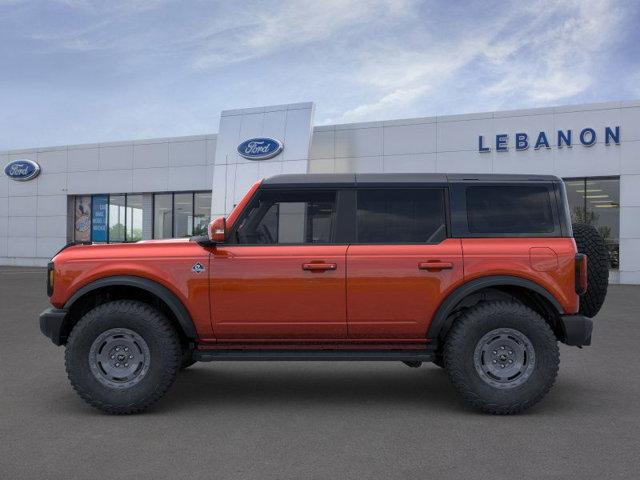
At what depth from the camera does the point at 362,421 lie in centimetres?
487

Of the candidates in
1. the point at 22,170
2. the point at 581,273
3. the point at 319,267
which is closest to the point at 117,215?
the point at 22,170

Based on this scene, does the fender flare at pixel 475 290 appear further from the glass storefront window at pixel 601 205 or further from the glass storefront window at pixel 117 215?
the glass storefront window at pixel 117 215

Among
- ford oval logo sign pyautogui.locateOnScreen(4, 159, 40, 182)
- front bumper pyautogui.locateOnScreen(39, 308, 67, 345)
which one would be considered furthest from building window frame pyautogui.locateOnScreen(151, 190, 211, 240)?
front bumper pyautogui.locateOnScreen(39, 308, 67, 345)

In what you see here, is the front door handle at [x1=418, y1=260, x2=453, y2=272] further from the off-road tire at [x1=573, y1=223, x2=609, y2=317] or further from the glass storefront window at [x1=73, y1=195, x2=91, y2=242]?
the glass storefront window at [x1=73, y1=195, x2=91, y2=242]

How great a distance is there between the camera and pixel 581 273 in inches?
202

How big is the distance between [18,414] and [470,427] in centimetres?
355

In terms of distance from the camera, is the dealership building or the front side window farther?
the dealership building

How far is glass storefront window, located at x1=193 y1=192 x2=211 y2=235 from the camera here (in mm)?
29250

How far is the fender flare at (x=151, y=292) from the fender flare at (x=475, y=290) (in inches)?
78.4

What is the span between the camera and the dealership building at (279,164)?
2206cm

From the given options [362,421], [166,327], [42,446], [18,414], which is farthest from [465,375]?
[18,414]

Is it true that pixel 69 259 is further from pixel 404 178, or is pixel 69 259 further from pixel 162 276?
pixel 404 178

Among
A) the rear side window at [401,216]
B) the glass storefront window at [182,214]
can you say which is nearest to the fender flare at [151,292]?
the rear side window at [401,216]

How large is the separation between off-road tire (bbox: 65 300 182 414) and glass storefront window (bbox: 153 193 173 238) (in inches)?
1005
